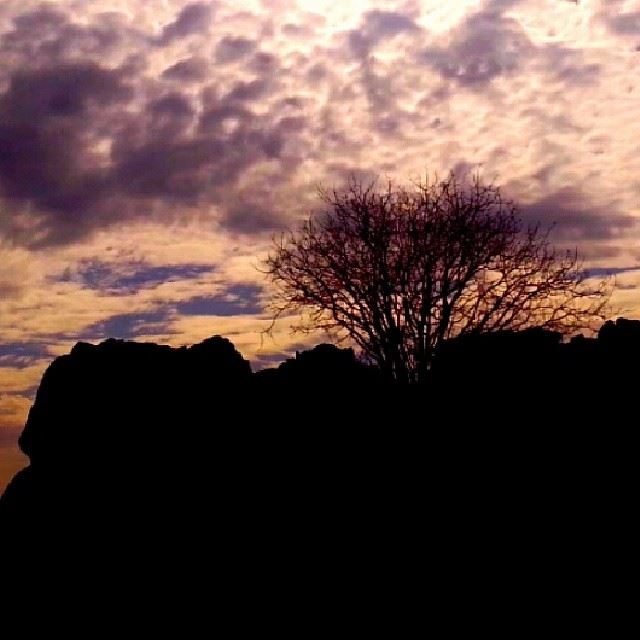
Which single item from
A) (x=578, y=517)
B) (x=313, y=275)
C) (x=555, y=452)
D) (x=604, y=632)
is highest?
(x=313, y=275)

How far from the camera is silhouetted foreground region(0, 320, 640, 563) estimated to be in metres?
16.5

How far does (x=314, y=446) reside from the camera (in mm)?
18734

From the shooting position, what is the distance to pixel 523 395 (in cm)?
1786

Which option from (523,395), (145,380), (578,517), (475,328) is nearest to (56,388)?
(145,380)

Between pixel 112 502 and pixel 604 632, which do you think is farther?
pixel 112 502

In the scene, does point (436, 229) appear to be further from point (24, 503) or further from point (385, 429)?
point (24, 503)

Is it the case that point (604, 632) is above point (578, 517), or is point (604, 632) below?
below

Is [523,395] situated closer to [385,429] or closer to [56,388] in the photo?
[385,429]

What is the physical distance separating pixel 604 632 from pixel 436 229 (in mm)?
18181

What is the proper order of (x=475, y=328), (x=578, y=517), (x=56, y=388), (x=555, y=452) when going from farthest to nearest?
(x=475, y=328), (x=56, y=388), (x=555, y=452), (x=578, y=517)

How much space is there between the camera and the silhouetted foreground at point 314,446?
16484 mm

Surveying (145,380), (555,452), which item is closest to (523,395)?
(555,452)

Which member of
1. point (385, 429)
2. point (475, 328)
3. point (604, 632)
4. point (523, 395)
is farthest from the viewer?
point (475, 328)

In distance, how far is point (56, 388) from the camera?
20.4m
